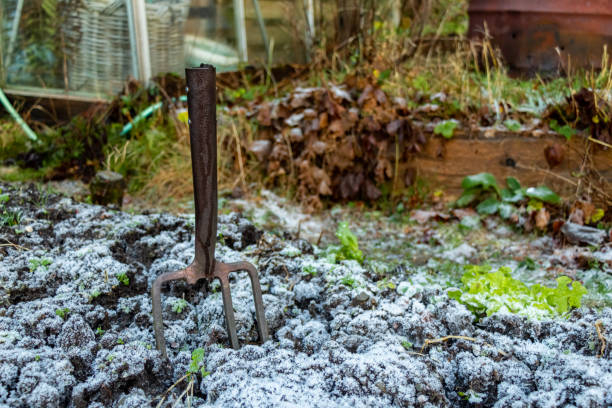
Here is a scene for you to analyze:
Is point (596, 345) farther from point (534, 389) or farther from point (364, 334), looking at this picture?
point (364, 334)

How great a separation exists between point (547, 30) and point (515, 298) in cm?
333

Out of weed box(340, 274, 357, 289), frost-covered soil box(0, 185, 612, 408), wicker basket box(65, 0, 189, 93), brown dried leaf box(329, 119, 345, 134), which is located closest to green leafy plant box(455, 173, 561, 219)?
brown dried leaf box(329, 119, 345, 134)

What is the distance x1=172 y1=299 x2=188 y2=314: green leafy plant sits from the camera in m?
1.75

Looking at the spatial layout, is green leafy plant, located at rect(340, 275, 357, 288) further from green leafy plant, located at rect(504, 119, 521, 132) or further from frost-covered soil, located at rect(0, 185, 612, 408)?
green leafy plant, located at rect(504, 119, 521, 132)

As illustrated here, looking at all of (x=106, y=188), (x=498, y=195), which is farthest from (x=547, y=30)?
(x=106, y=188)

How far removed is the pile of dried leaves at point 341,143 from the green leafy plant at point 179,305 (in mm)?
1729

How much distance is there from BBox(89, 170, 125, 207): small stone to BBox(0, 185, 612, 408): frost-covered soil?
31.6 inches

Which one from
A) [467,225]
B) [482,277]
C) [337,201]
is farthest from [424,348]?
[337,201]

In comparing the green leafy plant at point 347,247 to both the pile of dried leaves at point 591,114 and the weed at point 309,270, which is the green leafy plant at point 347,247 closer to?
the weed at point 309,270

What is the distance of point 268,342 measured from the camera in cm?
159

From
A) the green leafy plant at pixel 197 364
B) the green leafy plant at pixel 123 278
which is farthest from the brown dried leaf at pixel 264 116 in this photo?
the green leafy plant at pixel 197 364

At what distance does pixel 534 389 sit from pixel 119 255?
1.48 metres

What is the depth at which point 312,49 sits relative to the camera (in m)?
5.03

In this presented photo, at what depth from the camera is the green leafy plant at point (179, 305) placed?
5.73ft
